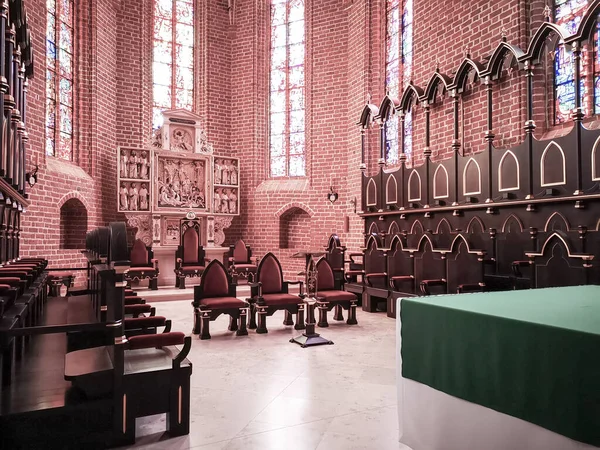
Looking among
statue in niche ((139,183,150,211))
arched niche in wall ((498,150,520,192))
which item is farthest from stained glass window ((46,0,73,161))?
arched niche in wall ((498,150,520,192))

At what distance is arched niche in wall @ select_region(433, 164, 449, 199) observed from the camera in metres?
8.04

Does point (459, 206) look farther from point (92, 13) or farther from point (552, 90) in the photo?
point (92, 13)

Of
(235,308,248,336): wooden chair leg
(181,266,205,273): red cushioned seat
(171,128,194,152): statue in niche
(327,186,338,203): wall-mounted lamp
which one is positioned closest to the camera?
(235,308,248,336): wooden chair leg

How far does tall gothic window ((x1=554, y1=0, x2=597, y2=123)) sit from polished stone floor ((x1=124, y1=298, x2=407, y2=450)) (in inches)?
190

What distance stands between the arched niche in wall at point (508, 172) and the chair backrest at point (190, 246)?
758cm

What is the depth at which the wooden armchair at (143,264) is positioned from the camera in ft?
34.7

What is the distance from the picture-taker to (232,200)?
43.4 feet

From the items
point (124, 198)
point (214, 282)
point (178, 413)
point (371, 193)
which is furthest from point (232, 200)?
point (178, 413)

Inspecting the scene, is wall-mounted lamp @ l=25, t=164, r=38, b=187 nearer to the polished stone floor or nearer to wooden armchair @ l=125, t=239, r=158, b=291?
wooden armchair @ l=125, t=239, r=158, b=291

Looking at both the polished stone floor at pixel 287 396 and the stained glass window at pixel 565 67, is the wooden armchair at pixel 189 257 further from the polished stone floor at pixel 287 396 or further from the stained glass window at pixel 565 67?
the stained glass window at pixel 565 67

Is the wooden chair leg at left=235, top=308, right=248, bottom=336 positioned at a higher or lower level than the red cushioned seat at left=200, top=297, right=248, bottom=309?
lower

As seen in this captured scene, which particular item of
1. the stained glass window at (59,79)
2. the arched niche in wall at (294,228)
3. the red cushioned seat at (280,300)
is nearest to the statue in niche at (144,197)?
the stained glass window at (59,79)

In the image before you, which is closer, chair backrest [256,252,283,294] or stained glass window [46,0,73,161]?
chair backrest [256,252,283,294]

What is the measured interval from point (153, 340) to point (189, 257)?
8516 mm
